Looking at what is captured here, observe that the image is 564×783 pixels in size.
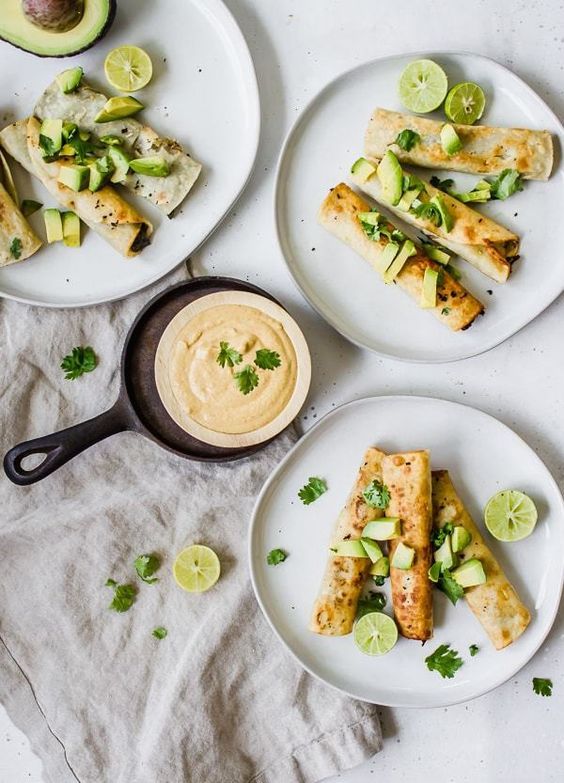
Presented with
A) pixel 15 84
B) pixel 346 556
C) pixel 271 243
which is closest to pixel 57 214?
pixel 15 84

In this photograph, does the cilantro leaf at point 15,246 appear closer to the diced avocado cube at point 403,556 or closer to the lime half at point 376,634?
the diced avocado cube at point 403,556

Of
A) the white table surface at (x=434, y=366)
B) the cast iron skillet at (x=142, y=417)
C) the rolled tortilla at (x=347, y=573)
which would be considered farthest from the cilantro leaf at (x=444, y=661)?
the cast iron skillet at (x=142, y=417)

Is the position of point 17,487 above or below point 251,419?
below

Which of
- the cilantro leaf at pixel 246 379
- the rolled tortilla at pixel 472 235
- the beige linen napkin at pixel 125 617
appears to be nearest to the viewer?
the cilantro leaf at pixel 246 379

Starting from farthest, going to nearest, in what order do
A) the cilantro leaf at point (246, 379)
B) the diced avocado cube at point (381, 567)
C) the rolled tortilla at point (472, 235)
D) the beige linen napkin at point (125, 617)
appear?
the beige linen napkin at point (125, 617), the diced avocado cube at point (381, 567), the rolled tortilla at point (472, 235), the cilantro leaf at point (246, 379)

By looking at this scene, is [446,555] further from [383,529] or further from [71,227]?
[71,227]

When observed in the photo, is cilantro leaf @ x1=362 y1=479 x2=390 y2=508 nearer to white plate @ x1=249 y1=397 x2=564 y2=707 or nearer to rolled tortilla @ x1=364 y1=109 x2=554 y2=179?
white plate @ x1=249 y1=397 x2=564 y2=707

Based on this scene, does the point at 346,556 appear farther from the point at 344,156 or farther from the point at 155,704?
the point at 344,156
